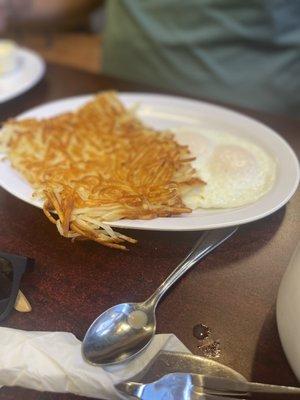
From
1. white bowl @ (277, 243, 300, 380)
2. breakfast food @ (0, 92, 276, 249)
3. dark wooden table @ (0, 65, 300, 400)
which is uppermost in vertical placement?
white bowl @ (277, 243, 300, 380)

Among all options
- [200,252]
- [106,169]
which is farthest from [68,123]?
[200,252]

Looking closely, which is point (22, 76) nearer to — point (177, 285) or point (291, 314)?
point (177, 285)

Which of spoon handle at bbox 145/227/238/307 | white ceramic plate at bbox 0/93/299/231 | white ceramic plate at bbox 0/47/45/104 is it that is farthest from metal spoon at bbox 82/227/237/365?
white ceramic plate at bbox 0/47/45/104

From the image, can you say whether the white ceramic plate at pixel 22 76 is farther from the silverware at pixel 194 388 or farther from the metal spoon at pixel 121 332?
the silverware at pixel 194 388

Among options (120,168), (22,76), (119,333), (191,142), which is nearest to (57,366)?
(119,333)

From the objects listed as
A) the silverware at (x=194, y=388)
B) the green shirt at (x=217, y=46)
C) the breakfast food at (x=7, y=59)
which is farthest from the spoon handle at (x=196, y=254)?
the breakfast food at (x=7, y=59)

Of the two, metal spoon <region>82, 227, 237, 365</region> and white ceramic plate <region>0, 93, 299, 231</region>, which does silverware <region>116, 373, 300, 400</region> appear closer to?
metal spoon <region>82, 227, 237, 365</region>

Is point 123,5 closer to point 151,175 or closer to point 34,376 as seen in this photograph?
point 151,175
